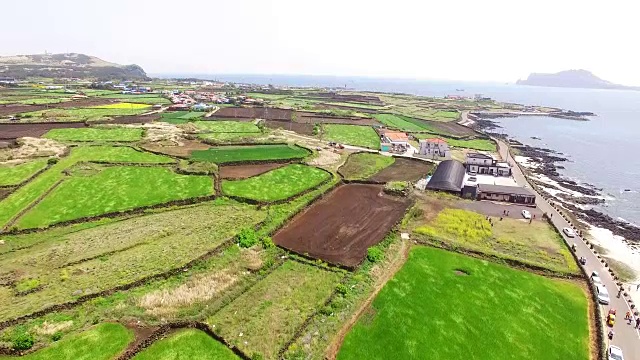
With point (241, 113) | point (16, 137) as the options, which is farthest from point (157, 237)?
point (241, 113)

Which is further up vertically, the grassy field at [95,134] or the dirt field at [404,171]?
the grassy field at [95,134]

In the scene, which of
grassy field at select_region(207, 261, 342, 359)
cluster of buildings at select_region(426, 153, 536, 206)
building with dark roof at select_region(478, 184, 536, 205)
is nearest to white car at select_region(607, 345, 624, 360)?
grassy field at select_region(207, 261, 342, 359)

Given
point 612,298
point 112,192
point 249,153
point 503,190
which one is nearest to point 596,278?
point 612,298

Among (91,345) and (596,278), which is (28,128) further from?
(596,278)

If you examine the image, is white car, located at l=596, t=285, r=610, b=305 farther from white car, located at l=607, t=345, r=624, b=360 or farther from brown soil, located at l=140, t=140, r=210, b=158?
brown soil, located at l=140, t=140, r=210, b=158

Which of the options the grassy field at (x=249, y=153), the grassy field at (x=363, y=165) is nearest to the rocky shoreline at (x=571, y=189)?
the grassy field at (x=363, y=165)

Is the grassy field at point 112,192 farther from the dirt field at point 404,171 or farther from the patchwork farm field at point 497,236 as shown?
the patchwork farm field at point 497,236

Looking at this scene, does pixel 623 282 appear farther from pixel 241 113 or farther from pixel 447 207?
pixel 241 113
